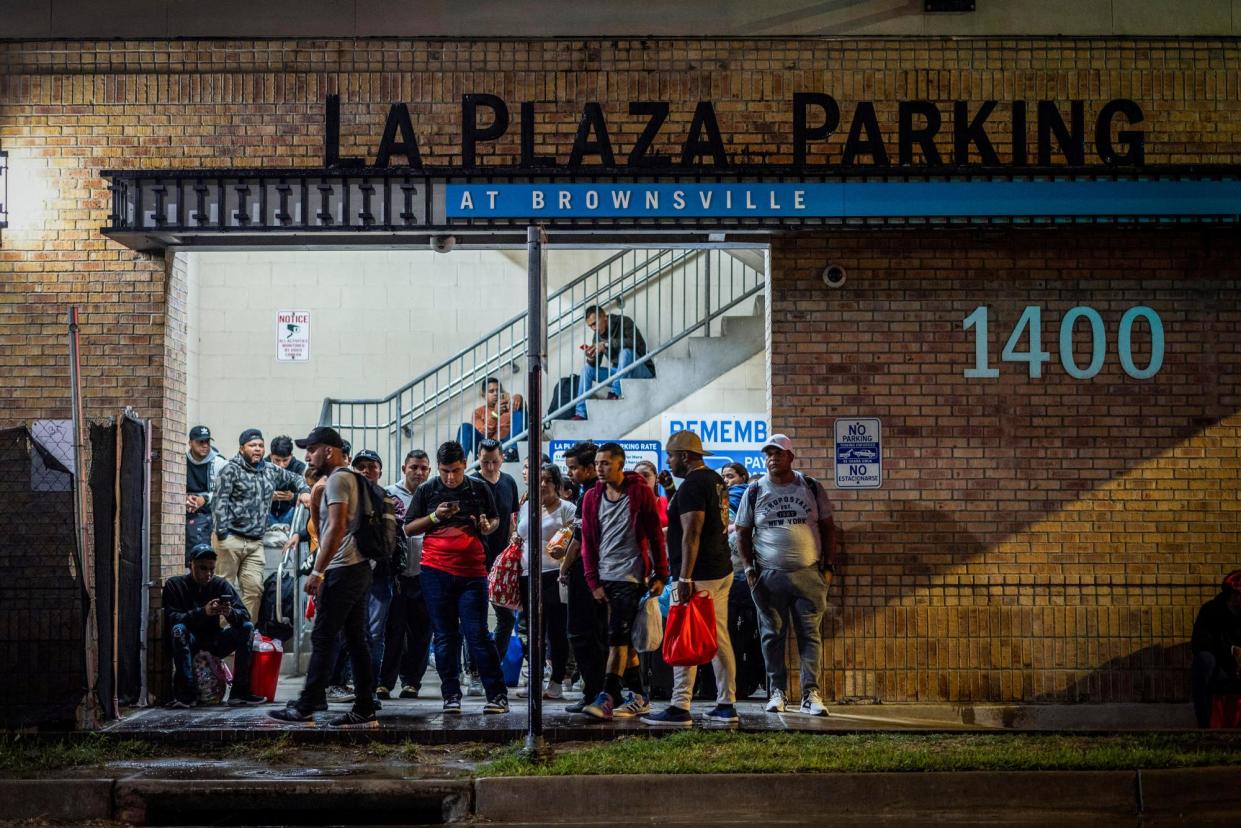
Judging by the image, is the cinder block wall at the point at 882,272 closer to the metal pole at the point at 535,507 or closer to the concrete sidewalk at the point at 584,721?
the concrete sidewalk at the point at 584,721

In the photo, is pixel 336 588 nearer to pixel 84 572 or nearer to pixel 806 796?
pixel 84 572

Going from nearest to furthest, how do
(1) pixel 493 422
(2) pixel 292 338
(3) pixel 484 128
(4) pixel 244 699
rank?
(4) pixel 244 699
(3) pixel 484 128
(1) pixel 493 422
(2) pixel 292 338

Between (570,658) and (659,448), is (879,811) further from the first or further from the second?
(659,448)

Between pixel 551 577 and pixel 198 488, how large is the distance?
140 inches

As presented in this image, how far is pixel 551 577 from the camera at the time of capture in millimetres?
10969

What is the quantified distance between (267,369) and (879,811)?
1063 centimetres

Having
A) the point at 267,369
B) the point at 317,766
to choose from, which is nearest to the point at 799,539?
the point at 317,766

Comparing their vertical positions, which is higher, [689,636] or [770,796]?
[689,636]

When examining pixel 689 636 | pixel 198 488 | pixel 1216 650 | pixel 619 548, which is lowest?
pixel 1216 650

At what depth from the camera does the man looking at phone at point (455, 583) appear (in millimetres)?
10094

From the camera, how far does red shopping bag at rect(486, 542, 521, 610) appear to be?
36.1 feet

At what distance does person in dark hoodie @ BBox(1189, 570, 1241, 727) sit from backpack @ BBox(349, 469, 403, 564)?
18.9 ft

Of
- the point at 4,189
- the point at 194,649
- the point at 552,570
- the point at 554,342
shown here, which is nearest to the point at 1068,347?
the point at 552,570

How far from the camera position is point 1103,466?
1094cm
